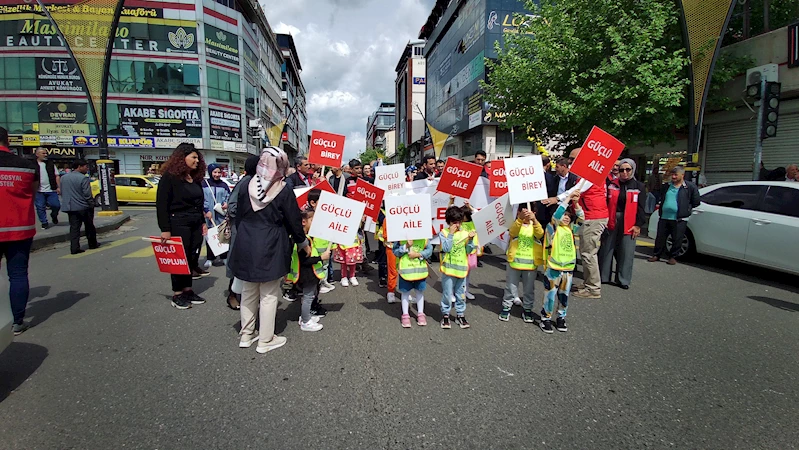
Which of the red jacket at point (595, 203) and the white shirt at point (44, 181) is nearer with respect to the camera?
the red jacket at point (595, 203)

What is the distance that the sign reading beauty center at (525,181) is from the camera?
14.7 ft

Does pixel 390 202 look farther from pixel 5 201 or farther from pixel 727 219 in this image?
pixel 727 219

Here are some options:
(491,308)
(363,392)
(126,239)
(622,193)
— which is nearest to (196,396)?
(363,392)

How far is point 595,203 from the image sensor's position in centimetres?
574

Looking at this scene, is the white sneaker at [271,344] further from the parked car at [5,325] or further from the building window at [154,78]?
the building window at [154,78]

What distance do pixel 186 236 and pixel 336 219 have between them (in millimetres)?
2144

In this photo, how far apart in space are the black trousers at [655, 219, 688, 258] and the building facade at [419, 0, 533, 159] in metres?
20.0

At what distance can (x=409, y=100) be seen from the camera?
3187 inches

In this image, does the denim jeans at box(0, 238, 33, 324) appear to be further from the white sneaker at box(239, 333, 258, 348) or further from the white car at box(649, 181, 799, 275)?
the white car at box(649, 181, 799, 275)

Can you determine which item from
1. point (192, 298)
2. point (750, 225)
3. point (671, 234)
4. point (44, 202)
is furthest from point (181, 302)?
point (44, 202)

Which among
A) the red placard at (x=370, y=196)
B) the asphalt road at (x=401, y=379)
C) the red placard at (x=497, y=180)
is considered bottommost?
the asphalt road at (x=401, y=379)

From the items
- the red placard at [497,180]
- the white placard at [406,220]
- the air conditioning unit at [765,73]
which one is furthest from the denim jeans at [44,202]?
the air conditioning unit at [765,73]

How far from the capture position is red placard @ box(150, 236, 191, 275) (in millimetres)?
4688

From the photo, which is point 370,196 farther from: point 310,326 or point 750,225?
point 750,225
